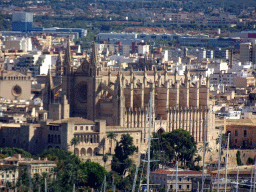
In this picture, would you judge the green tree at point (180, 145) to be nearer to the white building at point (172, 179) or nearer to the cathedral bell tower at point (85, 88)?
the cathedral bell tower at point (85, 88)

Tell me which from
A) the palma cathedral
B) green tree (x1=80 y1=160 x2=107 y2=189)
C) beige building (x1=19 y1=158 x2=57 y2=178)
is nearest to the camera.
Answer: beige building (x1=19 y1=158 x2=57 y2=178)

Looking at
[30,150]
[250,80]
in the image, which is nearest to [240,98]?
[250,80]

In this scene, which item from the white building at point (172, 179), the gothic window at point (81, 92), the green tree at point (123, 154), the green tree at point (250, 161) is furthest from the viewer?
the gothic window at point (81, 92)

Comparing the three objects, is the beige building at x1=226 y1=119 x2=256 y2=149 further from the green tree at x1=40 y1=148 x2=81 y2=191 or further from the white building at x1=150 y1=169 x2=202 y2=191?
the white building at x1=150 y1=169 x2=202 y2=191

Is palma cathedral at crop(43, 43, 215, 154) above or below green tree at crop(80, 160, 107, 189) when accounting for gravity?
above

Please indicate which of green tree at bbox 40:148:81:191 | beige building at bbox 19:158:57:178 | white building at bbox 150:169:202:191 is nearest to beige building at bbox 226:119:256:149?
green tree at bbox 40:148:81:191

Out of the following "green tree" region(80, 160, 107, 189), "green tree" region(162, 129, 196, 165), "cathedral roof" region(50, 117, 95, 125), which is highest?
"cathedral roof" region(50, 117, 95, 125)

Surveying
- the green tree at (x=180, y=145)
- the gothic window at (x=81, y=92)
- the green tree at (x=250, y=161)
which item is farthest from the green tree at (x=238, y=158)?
the gothic window at (x=81, y=92)
